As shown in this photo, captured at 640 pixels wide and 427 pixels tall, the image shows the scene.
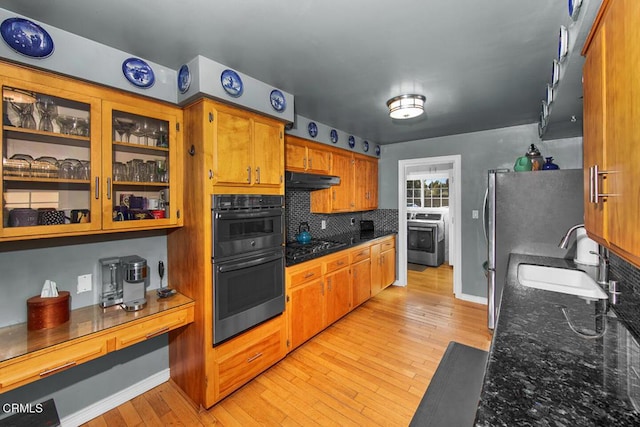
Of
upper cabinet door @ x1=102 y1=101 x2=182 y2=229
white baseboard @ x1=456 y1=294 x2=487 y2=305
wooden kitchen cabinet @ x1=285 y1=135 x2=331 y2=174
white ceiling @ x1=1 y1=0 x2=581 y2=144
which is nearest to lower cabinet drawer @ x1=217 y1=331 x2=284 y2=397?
upper cabinet door @ x1=102 y1=101 x2=182 y2=229

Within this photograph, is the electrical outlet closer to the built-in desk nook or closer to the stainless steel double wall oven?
the built-in desk nook

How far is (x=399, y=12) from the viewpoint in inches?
55.4

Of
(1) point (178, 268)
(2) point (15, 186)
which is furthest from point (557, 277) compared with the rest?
(2) point (15, 186)

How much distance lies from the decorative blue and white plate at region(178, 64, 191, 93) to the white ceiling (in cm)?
7

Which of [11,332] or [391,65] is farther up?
A: [391,65]

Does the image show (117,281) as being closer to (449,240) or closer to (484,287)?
(484,287)

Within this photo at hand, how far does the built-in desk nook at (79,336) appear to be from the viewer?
137 centimetres

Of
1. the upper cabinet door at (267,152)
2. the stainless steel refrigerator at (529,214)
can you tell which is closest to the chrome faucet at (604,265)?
the stainless steel refrigerator at (529,214)

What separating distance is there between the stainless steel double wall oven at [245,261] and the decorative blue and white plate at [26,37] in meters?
1.15

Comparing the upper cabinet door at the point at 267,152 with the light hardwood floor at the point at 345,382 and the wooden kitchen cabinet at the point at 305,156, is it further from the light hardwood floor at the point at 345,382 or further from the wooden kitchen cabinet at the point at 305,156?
the light hardwood floor at the point at 345,382

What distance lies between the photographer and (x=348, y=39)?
1.64 m

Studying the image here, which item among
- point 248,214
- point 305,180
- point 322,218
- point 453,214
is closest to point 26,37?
point 248,214

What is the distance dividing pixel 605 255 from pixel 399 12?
1750 millimetres

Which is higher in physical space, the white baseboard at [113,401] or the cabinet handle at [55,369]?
the cabinet handle at [55,369]
